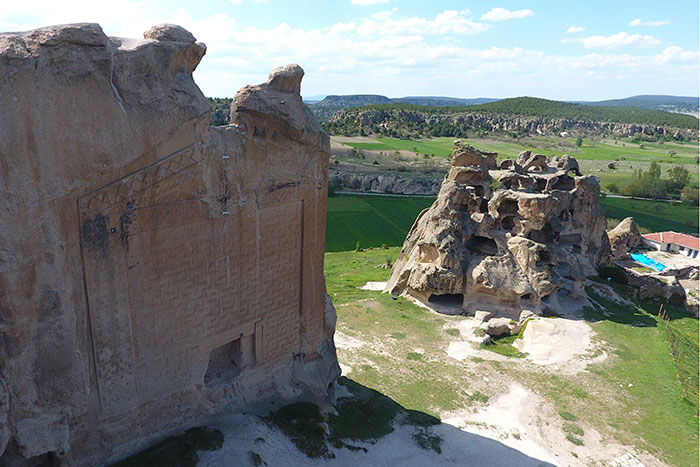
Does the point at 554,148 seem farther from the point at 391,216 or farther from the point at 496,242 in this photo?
the point at 496,242

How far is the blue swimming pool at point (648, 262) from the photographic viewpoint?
45.2 m

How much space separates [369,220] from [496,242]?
33.7 metres

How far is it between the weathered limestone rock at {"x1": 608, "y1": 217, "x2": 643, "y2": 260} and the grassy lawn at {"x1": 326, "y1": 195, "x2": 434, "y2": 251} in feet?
68.8

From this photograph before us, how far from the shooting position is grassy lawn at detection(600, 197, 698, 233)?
66.1m

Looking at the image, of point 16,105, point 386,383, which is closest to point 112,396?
point 16,105

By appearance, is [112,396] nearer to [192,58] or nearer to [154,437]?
[154,437]

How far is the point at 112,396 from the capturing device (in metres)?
10.2

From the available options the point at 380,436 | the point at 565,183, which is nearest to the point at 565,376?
the point at 380,436

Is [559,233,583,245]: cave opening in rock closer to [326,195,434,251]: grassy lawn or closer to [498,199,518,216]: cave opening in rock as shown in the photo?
[498,199,518,216]: cave opening in rock

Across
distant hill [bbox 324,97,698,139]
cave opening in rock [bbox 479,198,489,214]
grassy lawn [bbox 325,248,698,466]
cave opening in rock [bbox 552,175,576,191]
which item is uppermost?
distant hill [bbox 324,97,698,139]

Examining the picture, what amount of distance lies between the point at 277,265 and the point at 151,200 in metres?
4.22

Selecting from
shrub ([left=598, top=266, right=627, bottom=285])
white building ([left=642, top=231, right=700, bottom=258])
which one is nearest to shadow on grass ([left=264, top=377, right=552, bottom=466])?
shrub ([left=598, top=266, right=627, bottom=285])

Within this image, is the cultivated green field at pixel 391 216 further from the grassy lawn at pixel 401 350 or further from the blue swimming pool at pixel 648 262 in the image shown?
the grassy lawn at pixel 401 350

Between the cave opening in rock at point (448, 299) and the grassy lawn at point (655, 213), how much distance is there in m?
48.3
